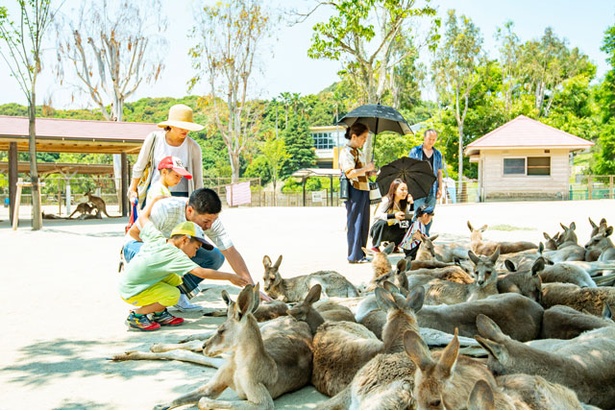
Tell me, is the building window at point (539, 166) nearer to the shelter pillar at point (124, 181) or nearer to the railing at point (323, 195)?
the railing at point (323, 195)

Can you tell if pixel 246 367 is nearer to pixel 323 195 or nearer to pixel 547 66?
pixel 323 195

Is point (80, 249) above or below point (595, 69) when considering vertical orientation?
below

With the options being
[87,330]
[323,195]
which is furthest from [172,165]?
[323,195]

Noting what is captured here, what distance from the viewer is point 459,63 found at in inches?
1702

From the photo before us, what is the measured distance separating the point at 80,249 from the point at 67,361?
315 inches

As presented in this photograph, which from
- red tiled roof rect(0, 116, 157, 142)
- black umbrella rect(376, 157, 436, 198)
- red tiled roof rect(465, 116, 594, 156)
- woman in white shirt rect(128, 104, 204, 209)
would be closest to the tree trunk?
red tiled roof rect(0, 116, 157, 142)

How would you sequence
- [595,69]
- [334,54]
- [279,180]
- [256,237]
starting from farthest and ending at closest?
[279,180]
[595,69]
[334,54]
[256,237]

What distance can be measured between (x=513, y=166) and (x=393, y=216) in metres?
28.1

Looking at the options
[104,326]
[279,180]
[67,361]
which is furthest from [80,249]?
[279,180]

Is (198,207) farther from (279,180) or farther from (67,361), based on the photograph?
(279,180)

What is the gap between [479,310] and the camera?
412 centimetres

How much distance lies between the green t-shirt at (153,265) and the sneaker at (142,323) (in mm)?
228

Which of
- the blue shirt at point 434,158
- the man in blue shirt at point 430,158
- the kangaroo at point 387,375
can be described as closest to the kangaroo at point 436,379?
the kangaroo at point 387,375

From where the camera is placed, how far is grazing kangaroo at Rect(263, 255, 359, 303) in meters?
5.86
